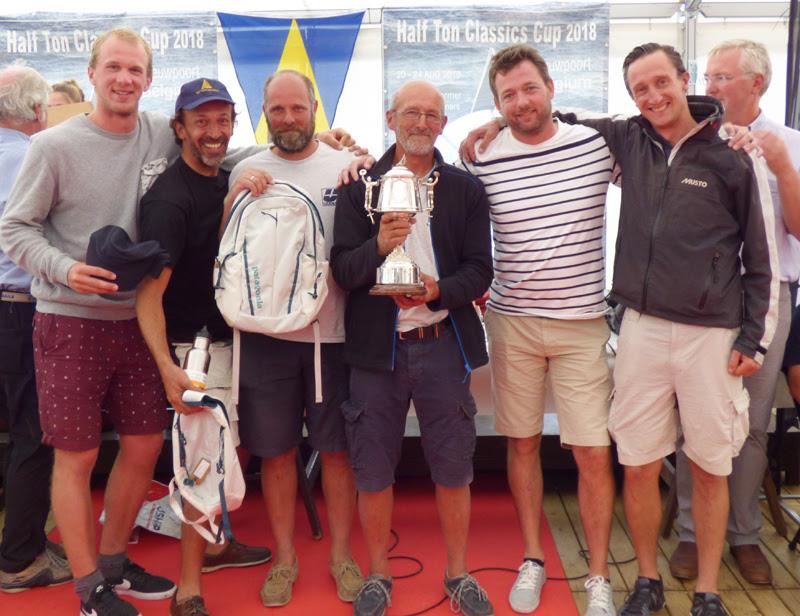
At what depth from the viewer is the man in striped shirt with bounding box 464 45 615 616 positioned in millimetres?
3047

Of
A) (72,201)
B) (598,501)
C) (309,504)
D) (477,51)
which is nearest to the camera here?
(72,201)

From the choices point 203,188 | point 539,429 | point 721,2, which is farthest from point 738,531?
point 721,2

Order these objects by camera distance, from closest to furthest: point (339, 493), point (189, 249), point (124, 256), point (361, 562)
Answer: point (124, 256) → point (189, 249) → point (339, 493) → point (361, 562)

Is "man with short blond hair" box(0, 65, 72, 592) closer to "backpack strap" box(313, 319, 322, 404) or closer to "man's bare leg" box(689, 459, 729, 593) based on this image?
"backpack strap" box(313, 319, 322, 404)

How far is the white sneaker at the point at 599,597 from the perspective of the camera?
305 centimetres

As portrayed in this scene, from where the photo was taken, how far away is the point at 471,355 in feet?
10.0

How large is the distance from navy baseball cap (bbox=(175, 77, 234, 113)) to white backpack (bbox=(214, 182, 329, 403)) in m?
0.36

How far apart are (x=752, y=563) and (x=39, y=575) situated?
297 cm

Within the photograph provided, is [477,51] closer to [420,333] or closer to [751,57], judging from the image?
[751,57]

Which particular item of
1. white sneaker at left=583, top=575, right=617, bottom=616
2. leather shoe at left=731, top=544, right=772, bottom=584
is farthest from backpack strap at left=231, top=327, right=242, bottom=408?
leather shoe at left=731, top=544, right=772, bottom=584

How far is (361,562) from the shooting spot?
11.8ft

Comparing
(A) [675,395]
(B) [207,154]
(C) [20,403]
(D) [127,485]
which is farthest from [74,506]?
(A) [675,395]

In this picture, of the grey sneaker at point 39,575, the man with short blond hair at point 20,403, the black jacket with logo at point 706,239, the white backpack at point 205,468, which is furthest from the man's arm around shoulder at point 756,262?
the grey sneaker at point 39,575

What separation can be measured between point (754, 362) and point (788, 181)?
29.1 inches
